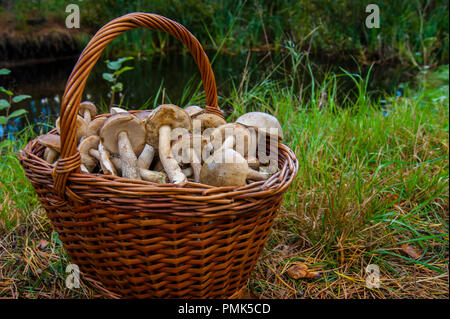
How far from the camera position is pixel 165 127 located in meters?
1.25

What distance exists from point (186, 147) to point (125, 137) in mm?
220

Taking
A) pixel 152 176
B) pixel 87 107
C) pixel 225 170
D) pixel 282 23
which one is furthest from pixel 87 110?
pixel 282 23

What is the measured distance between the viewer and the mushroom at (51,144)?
1.22 m

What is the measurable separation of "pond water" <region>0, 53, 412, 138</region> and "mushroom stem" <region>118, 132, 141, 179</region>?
1266mm

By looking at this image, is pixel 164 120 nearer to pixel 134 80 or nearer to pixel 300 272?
pixel 300 272

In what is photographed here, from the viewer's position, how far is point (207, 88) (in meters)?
1.45

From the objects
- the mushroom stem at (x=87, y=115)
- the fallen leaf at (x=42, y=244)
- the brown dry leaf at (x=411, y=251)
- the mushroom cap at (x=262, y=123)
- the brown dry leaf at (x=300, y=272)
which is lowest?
the brown dry leaf at (x=411, y=251)

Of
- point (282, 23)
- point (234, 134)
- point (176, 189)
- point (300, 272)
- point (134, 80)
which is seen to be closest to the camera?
point (176, 189)

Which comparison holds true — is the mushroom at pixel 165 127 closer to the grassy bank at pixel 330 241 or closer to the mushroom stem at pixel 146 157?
the mushroom stem at pixel 146 157

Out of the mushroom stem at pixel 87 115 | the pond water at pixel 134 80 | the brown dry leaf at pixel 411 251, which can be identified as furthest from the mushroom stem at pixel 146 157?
the pond water at pixel 134 80

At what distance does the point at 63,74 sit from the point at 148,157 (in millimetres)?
2270

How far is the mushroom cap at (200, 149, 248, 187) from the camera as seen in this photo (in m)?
1.05

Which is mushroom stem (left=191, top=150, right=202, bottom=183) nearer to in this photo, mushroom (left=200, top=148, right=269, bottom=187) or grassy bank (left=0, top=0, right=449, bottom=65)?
mushroom (left=200, top=148, right=269, bottom=187)

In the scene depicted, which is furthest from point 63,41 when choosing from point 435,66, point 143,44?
point 435,66
